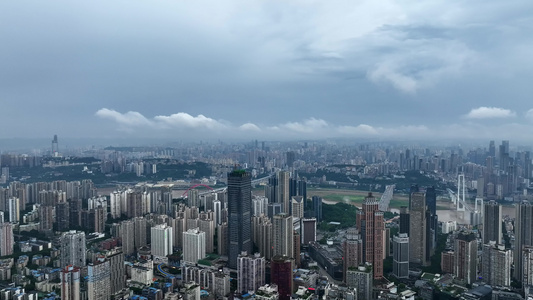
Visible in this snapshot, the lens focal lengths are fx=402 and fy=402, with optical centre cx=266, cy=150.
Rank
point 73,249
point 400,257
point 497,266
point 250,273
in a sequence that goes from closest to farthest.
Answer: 1. point 250,273
2. point 497,266
3. point 400,257
4. point 73,249

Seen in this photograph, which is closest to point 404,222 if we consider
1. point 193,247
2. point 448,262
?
Result: point 448,262

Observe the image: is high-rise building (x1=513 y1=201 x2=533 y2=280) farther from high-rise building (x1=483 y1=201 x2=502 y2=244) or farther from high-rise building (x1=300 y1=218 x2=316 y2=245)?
high-rise building (x1=300 y1=218 x2=316 y2=245)

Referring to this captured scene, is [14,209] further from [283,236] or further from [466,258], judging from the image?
[466,258]

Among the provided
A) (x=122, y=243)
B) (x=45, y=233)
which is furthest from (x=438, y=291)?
(x=45, y=233)

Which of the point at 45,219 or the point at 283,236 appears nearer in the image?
the point at 283,236

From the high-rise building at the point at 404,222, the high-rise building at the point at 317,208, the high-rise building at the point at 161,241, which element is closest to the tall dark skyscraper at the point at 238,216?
the high-rise building at the point at 161,241

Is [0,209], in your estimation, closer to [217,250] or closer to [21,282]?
[21,282]
